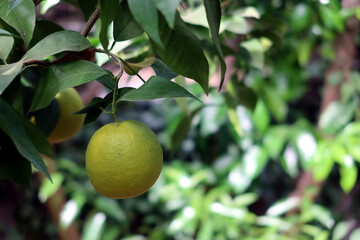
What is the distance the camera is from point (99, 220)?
128 centimetres

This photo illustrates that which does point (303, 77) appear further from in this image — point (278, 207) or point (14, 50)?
point (14, 50)

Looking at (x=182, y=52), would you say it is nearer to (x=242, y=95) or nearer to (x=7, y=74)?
(x=7, y=74)

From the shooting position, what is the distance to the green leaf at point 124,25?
0.37m

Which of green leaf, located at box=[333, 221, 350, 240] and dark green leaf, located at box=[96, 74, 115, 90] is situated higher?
dark green leaf, located at box=[96, 74, 115, 90]

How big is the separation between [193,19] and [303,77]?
1021mm

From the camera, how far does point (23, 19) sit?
0.40 metres

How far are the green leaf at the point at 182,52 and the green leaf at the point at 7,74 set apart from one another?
0.11 m

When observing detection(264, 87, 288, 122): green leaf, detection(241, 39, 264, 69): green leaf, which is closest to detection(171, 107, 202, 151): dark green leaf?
detection(241, 39, 264, 69): green leaf

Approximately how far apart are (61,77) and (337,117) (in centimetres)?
93

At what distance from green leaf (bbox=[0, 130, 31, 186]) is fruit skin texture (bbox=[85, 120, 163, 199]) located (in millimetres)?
67

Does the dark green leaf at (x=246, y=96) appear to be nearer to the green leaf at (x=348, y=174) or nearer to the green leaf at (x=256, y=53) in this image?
the green leaf at (x=256, y=53)

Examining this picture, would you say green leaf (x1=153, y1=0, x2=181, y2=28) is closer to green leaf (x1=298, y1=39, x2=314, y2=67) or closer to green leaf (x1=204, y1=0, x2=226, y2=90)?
green leaf (x1=204, y1=0, x2=226, y2=90)

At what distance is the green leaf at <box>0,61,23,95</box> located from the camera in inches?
12.3

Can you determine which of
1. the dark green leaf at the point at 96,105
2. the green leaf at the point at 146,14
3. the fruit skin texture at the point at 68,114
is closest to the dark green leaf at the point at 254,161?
the fruit skin texture at the point at 68,114
